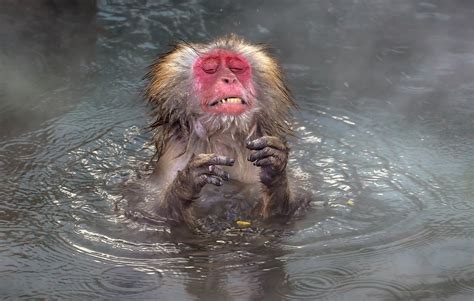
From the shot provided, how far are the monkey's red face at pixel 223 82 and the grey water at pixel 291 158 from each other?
2.46ft

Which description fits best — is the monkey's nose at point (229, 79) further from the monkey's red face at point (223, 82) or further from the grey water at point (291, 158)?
the grey water at point (291, 158)

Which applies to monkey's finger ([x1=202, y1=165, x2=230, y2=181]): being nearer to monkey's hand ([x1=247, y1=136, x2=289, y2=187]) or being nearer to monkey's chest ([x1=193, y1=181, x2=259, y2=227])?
monkey's hand ([x1=247, y1=136, x2=289, y2=187])

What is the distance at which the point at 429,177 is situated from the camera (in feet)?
19.0

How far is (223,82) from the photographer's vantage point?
204 inches

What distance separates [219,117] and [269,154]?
55 cm

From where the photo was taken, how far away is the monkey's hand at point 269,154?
4883 mm

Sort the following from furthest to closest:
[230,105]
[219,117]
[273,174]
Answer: [219,117] < [230,105] < [273,174]

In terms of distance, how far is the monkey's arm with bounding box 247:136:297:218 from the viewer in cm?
489

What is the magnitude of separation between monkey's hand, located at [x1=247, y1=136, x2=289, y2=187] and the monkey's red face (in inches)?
14.3

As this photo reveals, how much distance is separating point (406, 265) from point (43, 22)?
5404 millimetres

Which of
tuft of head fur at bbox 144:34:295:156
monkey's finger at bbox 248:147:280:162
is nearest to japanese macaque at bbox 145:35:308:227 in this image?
tuft of head fur at bbox 144:34:295:156

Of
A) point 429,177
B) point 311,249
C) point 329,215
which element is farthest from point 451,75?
point 311,249

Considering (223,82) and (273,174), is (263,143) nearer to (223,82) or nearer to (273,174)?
(273,174)

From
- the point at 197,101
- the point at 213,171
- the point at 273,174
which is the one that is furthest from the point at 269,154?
the point at 197,101
